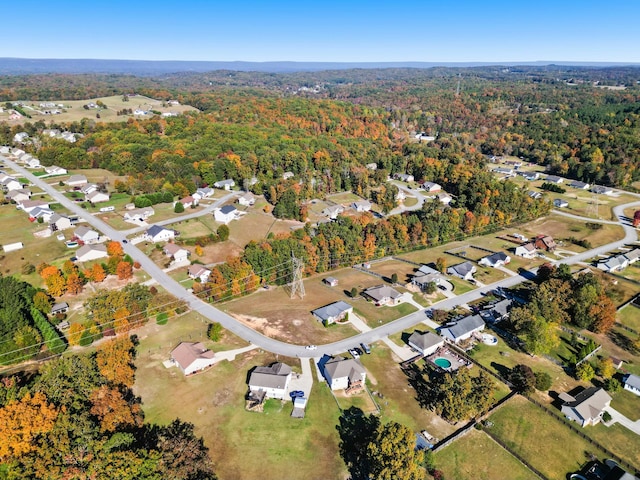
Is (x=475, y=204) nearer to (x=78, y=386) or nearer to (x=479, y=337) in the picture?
(x=479, y=337)

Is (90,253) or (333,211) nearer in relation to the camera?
(90,253)

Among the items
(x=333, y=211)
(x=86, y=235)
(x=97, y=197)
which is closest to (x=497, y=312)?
(x=333, y=211)

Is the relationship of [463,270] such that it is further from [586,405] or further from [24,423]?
[24,423]

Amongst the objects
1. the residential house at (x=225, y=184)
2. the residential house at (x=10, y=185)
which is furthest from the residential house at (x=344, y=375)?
the residential house at (x=10, y=185)

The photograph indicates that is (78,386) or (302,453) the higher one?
Answer: (78,386)

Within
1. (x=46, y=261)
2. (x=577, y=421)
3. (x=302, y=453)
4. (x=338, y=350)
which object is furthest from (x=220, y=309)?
(x=577, y=421)

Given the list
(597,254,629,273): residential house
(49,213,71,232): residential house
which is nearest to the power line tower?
(49,213,71,232): residential house

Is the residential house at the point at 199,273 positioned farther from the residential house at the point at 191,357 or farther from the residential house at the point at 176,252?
the residential house at the point at 191,357
